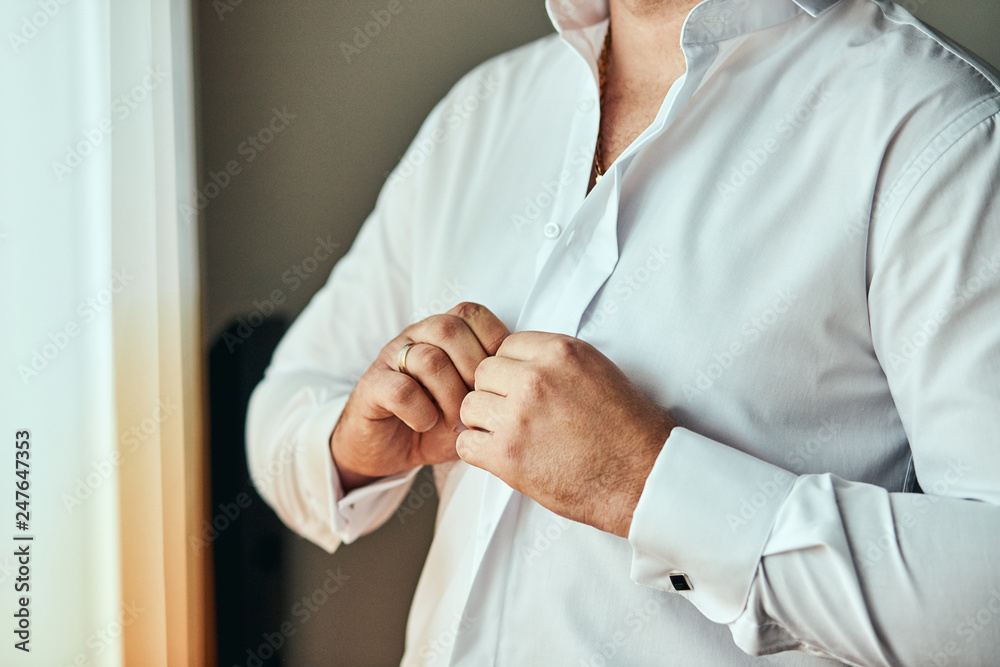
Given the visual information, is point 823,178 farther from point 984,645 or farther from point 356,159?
point 356,159

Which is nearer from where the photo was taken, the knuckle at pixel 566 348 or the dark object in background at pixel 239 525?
the knuckle at pixel 566 348

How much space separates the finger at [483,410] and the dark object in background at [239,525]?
0.40 metres

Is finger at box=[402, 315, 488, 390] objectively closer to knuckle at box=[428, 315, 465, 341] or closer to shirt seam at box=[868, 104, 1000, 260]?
Answer: knuckle at box=[428, 315, 465, 341]

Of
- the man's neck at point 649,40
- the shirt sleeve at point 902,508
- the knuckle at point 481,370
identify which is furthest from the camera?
the man's neck at point 649,40

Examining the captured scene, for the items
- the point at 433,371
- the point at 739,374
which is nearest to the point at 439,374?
the point at 433,371

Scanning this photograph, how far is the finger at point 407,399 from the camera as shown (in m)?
0.61

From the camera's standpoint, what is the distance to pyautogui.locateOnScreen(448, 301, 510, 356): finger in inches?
23.5

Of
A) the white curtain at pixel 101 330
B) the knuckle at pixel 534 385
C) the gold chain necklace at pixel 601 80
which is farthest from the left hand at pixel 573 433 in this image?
the white curtain at pixel 101 330

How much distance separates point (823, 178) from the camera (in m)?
0.55

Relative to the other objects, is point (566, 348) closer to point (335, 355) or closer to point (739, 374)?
point (739, 374)

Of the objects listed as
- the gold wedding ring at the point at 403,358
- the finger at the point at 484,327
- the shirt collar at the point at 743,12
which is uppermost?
the shirt collar at the point at 743,12

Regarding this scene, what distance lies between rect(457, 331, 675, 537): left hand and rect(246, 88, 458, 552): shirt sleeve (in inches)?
12.0

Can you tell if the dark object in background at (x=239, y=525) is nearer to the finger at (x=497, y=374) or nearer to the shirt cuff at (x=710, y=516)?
the finger at (x=497, y=374)

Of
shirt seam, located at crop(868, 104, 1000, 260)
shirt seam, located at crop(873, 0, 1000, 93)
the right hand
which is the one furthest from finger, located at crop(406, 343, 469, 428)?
shirt seam, located at crop(873, 0, 1000, 93)
